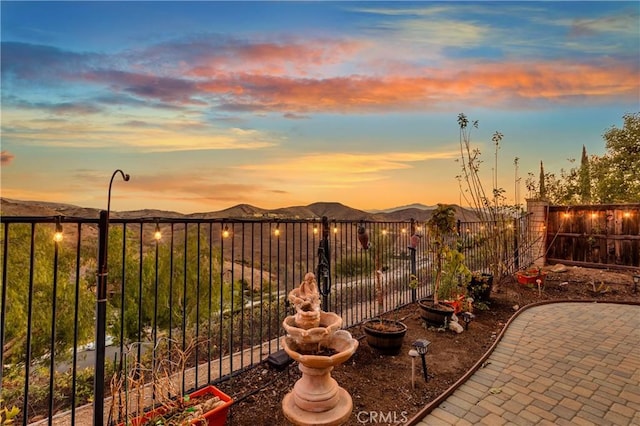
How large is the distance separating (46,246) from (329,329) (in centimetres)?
878

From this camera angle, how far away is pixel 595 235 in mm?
7945

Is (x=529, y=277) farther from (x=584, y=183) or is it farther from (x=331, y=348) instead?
(x=584, y=183)

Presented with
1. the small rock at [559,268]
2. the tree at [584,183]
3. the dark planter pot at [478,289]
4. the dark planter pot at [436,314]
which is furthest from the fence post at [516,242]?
the tree at [584,183]

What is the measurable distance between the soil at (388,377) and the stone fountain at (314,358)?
7.3 inches

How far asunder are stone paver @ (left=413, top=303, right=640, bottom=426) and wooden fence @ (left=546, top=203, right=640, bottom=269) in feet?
13.8

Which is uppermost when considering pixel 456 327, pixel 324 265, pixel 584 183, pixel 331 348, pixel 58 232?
pixel 584 183

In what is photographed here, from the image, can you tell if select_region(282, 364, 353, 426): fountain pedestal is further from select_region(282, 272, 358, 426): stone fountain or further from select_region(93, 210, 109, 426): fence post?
select_region(93, 210, 109, 426): fence post

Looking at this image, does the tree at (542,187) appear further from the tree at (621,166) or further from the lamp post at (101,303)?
the lamp post at (101,303)

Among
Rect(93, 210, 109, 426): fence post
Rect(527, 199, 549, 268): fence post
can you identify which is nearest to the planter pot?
Rect(93, 210, 109, 426): fence post

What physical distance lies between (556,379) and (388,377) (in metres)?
1.71

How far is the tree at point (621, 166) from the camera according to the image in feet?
38.8

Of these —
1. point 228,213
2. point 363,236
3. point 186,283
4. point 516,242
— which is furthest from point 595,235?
point 186,283

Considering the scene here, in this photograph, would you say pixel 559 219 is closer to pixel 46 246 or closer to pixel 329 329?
pixel 329 329

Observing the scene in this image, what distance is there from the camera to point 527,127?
23.4ft
